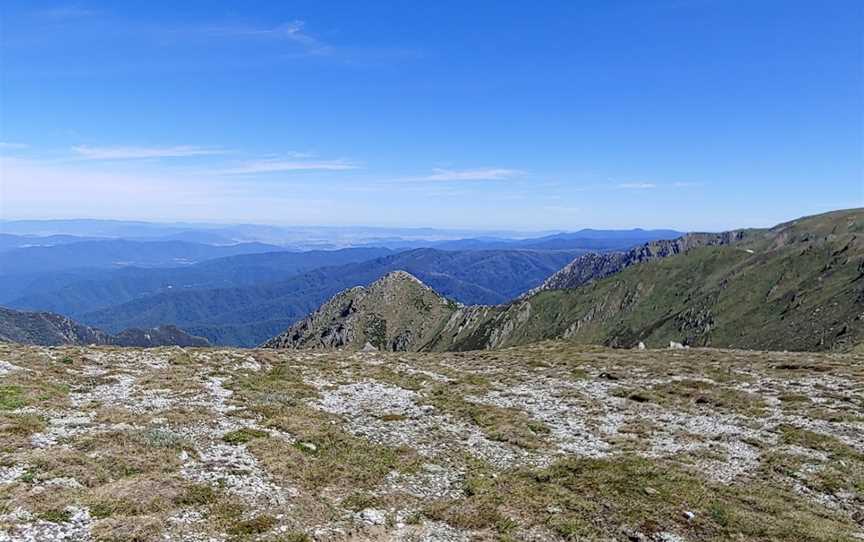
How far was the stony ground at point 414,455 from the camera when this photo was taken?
1577cm

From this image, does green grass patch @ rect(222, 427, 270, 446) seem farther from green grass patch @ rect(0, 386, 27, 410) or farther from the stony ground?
green grass patch @ rect(0, 386, 27, 410)

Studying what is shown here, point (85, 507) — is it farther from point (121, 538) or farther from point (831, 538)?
point (831, 538)

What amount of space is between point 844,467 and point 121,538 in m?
26.2

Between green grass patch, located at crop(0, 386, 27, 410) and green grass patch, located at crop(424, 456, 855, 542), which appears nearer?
Answer: green grass patch, located at crop(424, 456, 855, 542)

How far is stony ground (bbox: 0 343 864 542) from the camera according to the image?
51.7 ft

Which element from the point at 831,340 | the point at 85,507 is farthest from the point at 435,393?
the point at 831,340

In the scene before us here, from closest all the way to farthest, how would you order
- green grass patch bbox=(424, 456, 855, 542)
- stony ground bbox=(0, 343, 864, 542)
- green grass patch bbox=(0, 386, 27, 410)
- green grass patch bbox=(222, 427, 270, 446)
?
stony ground bbox=(0, 343, 864, 542)
green grass patch bbox=(424, 456, 855, 542)
green grass patch bbox=(222, 427, 270, 446)
green grass patch bbox=(0, 386, 27, 410)

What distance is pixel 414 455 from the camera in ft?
72.6

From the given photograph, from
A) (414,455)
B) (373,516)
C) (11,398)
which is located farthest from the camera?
(11,398)

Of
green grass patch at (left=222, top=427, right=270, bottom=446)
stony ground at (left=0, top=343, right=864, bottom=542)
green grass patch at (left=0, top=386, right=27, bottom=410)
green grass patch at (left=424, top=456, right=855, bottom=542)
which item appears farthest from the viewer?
green grass patch at (left=0, top=386, right=27, bottom=410)

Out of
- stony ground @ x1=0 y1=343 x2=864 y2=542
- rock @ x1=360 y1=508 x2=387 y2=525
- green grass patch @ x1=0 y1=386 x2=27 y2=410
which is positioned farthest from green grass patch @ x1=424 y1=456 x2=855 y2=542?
green grass patch @ x1=0 y1=386 x2=27 y2=410

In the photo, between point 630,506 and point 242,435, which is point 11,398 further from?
point 630,506

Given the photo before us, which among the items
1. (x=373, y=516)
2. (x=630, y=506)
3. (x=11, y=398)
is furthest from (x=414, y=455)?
(x=11, y=398)

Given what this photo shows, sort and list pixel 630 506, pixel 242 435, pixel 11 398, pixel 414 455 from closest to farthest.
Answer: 1. pixel 630 506
2. pixel 414 455
3. pixel 242 435
4. pixel 11 398
